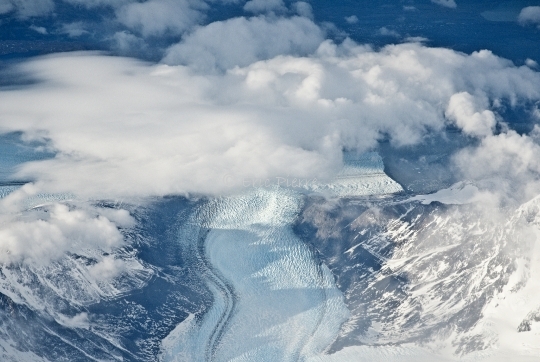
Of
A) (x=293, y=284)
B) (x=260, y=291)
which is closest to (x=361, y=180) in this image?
(x=293, y=284)

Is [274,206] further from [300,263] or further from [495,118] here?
[495,118]

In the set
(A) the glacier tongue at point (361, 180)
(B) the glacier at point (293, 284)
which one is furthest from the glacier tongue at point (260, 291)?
(A) the glacier tongue at point (361, 180)

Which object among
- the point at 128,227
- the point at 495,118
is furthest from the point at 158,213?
the point at 495,118

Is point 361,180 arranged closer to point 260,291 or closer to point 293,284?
point 293,284

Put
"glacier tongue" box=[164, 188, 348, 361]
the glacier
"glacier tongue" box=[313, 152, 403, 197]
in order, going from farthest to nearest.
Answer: "glacier tongue" box=[313, 152, 403, 197], "glacier tongue" box=[164, 188, 348, 361], the glacier

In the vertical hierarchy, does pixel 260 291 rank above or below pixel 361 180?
below

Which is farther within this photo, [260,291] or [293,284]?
[293,284]

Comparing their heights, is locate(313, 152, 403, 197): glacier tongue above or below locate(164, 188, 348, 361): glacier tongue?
above

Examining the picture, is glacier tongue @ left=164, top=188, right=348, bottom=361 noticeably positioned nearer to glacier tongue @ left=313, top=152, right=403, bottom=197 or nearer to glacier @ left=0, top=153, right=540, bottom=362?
glacier @ left=0, top=153, right=540, bottom=362

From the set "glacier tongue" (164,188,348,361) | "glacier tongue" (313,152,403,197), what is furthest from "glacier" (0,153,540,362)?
"glacier tongue" (313,152,403,197)
